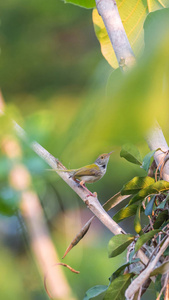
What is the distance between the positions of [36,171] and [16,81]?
6.93 ft

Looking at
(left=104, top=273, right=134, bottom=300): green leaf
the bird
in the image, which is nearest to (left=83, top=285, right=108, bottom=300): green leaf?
(left=104, top=273, right=134, bottom=300): green leaf

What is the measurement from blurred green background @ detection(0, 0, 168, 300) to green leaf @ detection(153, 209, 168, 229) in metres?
0.07

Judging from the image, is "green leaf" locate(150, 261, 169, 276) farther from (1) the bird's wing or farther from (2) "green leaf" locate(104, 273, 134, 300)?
(1) the bird's wing

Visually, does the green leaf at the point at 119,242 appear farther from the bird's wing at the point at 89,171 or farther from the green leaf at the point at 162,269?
the bird's wing at the point at 89,171

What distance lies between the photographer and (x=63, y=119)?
110 mm

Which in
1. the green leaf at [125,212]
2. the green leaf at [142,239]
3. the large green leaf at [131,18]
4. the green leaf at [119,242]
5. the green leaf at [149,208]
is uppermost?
the large green leaf at [131,18]

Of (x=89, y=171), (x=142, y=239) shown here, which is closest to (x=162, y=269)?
(x=142, y=239)

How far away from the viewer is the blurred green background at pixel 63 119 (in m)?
0.08

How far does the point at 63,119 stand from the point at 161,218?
0.97 ft

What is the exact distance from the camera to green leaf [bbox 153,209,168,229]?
38 centimetres

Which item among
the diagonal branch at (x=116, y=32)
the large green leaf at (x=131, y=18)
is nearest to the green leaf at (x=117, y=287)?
the diagonal branch at (x=116, y=32)

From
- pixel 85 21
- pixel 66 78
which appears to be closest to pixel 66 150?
pixel 66 78

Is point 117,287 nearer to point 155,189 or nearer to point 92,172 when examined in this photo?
point 155,189

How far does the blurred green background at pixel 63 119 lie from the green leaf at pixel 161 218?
0.07 m
